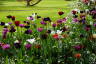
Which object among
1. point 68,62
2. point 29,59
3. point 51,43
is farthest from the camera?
point 51,43

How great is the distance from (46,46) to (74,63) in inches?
36.1

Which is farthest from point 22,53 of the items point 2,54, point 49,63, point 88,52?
point 88,52

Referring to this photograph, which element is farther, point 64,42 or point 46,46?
point 64,42

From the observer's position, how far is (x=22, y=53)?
8.36 m

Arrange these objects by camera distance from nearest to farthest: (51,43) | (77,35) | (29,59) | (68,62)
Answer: (29,59), (68,62), (51,43), (77,35)

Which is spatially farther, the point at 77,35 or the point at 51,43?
the point at 77,35

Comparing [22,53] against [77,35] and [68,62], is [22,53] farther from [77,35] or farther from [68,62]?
[77,35]

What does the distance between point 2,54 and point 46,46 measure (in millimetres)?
1195

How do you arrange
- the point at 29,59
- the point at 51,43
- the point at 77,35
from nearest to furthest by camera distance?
the point at 29,59, the point at 51,43, the point at 77,35

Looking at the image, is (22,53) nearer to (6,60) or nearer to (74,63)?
(6,60)

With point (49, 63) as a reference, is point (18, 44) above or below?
above

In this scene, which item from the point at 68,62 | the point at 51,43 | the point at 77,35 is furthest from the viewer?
the point at 77,35

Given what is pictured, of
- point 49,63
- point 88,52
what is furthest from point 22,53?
point 88,52

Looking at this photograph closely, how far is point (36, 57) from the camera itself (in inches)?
312
